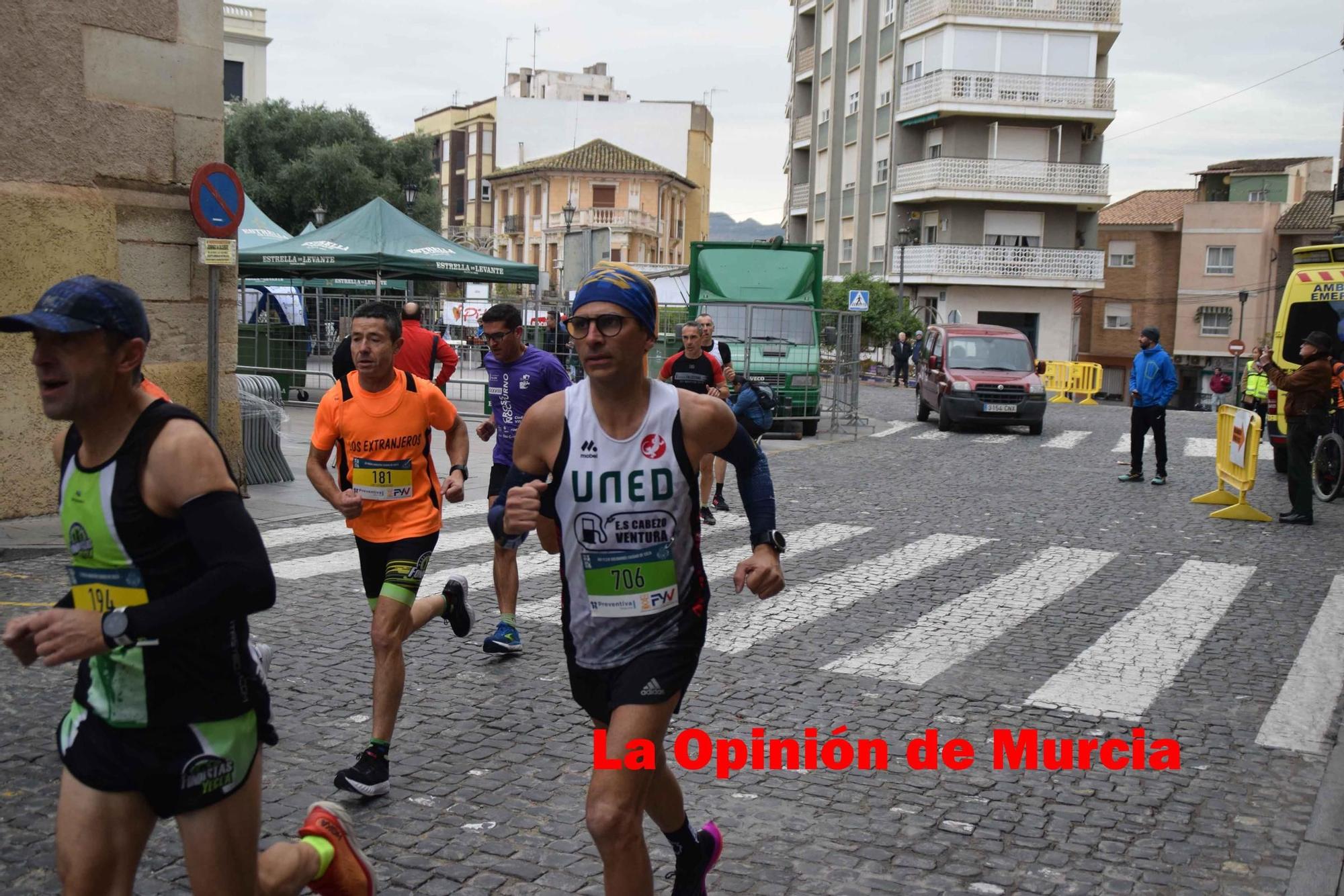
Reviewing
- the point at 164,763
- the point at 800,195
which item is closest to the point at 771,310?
the point at 164,763

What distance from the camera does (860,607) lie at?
8617 mm

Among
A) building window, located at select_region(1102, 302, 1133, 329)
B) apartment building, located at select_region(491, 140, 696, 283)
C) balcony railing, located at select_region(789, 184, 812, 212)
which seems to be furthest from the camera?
apartment building, located at select_region(491, 140, 696, 283)

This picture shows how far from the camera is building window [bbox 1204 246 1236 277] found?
62250 mm

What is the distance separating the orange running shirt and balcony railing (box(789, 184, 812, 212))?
60202 mm

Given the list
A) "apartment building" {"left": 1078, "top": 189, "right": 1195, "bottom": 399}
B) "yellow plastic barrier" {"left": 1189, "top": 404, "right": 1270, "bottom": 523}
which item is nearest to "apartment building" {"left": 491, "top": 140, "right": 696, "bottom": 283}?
"apartment building" {"left": 1078, "top": 189, "right": 1195, "bottom": 399}

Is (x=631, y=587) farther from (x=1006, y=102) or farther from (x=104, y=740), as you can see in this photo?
(x=1006, y=102)

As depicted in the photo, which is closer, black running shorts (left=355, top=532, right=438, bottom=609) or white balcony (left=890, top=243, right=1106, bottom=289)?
black running shorts (left=355, top=532, right=438, bottom=609)

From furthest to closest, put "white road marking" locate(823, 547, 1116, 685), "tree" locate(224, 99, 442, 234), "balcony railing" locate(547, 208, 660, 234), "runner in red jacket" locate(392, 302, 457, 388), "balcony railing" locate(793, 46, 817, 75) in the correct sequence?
"balcony railing" locate(547, 208, 660, 234) → "balcony railing" locate(793, 46, 817, 75) → "tree" locate(224, 99, 442, 234) → "runner in red jacket" locate(392, 302, 457, 388) → "white road marking" locate(823, 547, 1116, 685)

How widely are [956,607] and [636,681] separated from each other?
5.63m

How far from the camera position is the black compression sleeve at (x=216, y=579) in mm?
2613

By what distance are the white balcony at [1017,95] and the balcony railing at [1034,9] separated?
2223 millimetres

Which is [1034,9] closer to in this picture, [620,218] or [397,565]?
[620,218]

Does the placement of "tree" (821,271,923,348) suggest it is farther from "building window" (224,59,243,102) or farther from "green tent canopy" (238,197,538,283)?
"building window" (224,59,243,102)

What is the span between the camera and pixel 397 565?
5.27m
